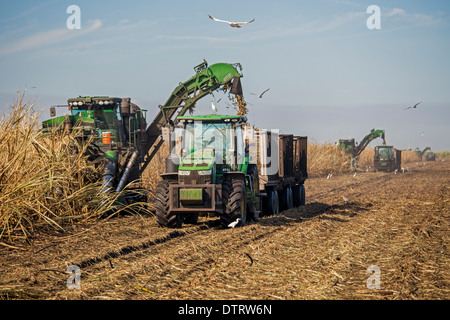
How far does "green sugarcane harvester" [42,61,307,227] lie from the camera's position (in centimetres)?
1097

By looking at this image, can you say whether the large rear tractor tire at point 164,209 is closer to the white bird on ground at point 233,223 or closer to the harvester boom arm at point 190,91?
the white bird on ground at point 233,223

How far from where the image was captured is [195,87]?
18703mm

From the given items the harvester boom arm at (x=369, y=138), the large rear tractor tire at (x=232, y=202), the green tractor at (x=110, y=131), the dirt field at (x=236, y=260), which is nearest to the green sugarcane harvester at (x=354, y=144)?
the harvester boom arm at (x=369, y=138)

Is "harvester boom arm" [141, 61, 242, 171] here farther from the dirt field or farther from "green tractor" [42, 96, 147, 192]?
the dirt field

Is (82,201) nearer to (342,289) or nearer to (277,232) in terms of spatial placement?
(277,232)

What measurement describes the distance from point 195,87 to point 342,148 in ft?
80.6

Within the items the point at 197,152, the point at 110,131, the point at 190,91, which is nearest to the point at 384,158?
the point at 190,91

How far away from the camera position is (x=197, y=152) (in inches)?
457

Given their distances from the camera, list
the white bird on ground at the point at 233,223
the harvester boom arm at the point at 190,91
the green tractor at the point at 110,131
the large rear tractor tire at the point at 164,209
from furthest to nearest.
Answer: the harvester boom arm at the point at 190,91, the green tractor at the point at 110,131, the white bird on ground at the point at 233,223, the large rear tractor tire at the point at 164,209

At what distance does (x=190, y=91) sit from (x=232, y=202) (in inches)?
343

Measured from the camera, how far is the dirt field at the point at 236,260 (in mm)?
6344

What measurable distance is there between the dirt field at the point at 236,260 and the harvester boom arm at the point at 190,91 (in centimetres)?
651

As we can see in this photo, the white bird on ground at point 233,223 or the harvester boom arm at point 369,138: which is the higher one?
the harvester boom arm at point 369,138
